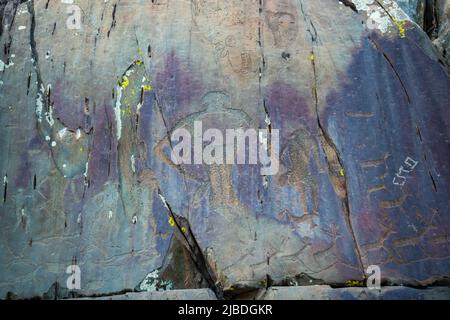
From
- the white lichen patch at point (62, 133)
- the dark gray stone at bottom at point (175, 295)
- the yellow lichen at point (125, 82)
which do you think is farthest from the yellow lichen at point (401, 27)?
the white lichen patch at point (62, 133)

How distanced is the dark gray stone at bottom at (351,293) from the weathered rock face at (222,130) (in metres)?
0.07

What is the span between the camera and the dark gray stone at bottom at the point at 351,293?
3576 millimetres

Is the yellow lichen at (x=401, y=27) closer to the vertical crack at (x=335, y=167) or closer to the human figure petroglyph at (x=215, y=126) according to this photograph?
the vertical crack at (x=335, y=167)

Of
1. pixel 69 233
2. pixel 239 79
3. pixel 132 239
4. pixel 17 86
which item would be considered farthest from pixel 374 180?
pixel 17 86

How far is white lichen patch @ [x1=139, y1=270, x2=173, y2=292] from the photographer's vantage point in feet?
12.3

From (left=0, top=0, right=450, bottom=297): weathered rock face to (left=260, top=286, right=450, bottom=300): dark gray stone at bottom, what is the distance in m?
0.07

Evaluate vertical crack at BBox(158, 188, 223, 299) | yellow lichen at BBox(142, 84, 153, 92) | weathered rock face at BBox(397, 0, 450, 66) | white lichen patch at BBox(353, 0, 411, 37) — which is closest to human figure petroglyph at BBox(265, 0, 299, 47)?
white lichen patch at BBox(353, 0, 411, 37)

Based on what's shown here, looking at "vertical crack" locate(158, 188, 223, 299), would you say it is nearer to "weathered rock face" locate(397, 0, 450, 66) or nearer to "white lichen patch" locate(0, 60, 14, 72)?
"white lichen patch" locate(0, 60, 14, 72)

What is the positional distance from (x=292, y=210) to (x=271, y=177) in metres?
0.24

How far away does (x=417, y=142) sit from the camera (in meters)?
4.05

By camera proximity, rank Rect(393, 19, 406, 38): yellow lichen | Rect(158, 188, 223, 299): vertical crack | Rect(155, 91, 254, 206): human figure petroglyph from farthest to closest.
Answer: Rect(393, 19, 406, 38): yellow lichen, Rect(155, 91, 254, 206): human figure petroglyph, Rect(158, 188, 223, 299): vertical crack

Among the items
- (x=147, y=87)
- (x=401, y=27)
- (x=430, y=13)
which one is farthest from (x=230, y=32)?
(x=430, y=13)

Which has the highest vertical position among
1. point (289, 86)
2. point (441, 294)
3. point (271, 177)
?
point (289, 86)

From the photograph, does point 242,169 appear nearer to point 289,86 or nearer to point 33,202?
point 289,86
